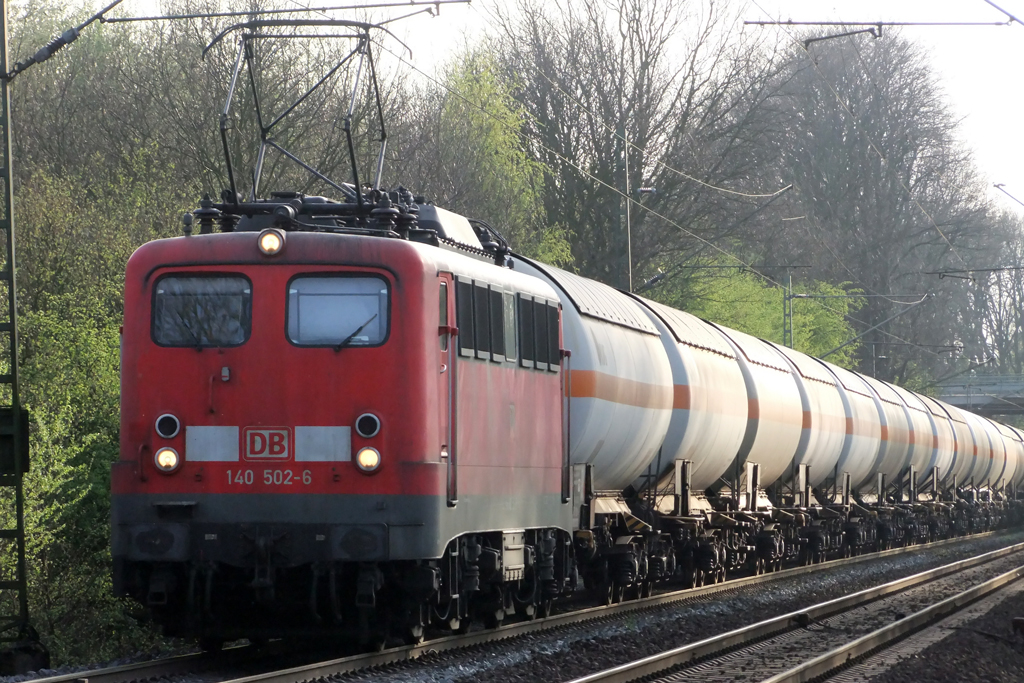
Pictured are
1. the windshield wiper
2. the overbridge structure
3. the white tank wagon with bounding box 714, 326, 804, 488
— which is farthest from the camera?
the overbridge structure

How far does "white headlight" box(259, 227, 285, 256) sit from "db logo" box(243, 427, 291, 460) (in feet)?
3.97

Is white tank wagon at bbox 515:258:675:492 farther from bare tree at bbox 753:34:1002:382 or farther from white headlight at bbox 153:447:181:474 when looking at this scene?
bare tree at bbox 753:34:1002:382

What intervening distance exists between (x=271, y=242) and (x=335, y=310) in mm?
635

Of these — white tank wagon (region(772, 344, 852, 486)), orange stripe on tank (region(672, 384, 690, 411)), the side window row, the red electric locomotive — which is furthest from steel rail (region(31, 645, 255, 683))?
white tank wagon (region(772, 344, 852, 486))

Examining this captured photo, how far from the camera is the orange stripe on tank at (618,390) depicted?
44.4 ft

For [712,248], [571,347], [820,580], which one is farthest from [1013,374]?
[571,347]

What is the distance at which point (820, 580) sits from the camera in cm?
2231

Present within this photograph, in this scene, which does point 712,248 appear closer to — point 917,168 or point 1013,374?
point 917,168

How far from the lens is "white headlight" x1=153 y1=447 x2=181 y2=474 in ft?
32.7

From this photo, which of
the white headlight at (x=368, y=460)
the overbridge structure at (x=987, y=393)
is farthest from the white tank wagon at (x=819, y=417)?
the overbridge structure at (x=987, y=393)

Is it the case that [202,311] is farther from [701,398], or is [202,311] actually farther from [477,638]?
[701,398]

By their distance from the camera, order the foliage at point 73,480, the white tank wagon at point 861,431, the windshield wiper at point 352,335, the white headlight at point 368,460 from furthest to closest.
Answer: the white tank wagon at point 861,431
the foliage at point 73,480
the windshield wiper at point 352,335
the white headlight at point 368,460

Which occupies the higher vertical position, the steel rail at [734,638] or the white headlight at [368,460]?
the white headlight at [368,460]

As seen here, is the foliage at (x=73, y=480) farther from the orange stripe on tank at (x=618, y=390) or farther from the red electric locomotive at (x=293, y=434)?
the orange stripe on tank at (x=618, y=390)
